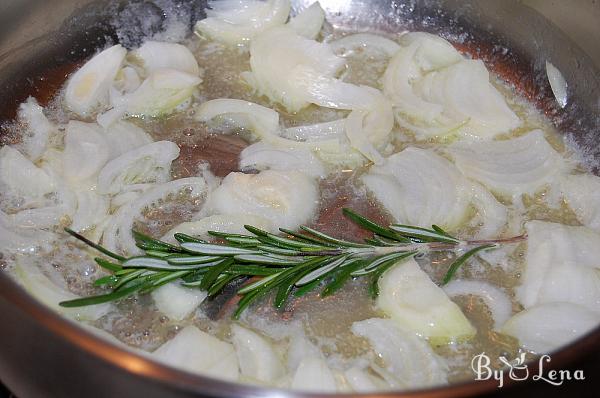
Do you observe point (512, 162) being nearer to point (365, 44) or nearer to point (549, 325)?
point (549, 325)

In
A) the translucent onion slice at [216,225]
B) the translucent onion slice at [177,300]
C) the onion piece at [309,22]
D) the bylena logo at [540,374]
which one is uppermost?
the onion piece at [309,22]

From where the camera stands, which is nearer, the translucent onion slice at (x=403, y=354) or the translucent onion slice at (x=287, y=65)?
the translucent onion slice at (x=403, y=354)

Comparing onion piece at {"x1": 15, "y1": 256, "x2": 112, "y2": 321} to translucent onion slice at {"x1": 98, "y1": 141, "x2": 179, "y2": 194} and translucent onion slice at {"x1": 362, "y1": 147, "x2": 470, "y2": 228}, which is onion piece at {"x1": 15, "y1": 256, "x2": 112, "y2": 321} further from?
translucent onion slice at {"x1": 362, "y1": 147, "x2": 470, "y2": 228}

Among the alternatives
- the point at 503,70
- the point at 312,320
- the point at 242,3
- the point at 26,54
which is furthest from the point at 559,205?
the point at 26,54

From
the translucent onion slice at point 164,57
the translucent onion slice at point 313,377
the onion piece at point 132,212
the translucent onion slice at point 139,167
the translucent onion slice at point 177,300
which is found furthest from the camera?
the translucent onion slice at point 164,57

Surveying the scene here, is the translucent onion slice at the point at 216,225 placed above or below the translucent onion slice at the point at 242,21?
below

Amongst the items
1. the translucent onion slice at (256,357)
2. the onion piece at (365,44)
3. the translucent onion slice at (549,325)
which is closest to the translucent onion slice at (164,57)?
the onion piece at (365,44)

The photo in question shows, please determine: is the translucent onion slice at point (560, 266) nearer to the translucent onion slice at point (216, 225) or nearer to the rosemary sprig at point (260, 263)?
the rosemary sprig at point (260, 263)

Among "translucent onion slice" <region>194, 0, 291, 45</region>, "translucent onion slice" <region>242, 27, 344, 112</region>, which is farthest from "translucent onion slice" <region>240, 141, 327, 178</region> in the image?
"translucent onion slice" <region>194, 0, 291, 45</region>
